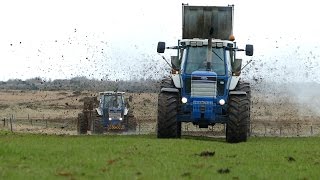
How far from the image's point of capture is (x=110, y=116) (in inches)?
1703

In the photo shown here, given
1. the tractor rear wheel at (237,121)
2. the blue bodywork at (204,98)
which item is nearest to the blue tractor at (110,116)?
the blue bodywork at (204,98)

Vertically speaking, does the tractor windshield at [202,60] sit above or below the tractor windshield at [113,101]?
above

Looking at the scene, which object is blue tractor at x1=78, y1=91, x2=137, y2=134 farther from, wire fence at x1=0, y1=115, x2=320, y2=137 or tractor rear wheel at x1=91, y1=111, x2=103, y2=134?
wire fence at x1=0, y1=115, x2=320, y2=137

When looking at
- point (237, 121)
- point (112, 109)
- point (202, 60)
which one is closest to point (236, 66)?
point (202, 60)

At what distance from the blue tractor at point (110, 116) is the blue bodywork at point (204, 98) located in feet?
57.6

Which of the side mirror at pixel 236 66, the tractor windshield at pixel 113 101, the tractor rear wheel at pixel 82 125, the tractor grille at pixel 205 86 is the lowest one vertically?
the tractor rear wheel at pixel 82 125

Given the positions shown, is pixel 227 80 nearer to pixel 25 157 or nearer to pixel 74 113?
pixel 25 157

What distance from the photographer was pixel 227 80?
25.0 meters

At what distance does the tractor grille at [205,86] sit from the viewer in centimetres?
2436

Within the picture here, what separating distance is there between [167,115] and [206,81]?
1.95 meters

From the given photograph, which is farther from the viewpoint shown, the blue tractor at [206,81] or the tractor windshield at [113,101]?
the tractor windshield at [113,101]

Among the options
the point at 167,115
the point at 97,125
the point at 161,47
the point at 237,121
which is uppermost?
the point at 161,47

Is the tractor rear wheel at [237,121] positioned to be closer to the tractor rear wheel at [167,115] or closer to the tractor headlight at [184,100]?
the tractor headlight at [184,100]

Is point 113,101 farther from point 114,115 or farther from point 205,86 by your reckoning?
point 205,86
